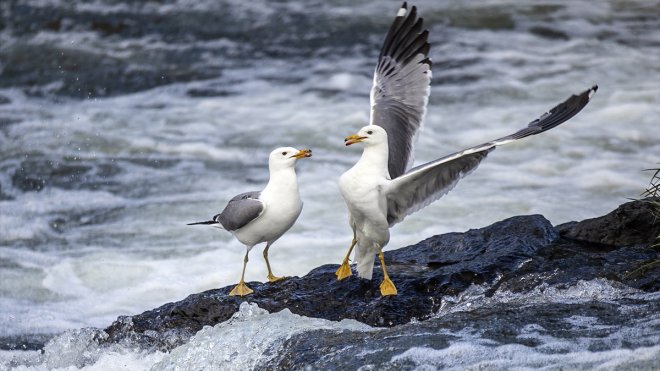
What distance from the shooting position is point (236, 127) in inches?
492

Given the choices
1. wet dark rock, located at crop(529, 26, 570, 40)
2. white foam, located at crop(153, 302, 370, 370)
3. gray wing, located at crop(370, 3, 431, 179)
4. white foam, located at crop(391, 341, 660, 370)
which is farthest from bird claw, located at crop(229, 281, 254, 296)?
wet dark rock, located at crop(529, 26, 570, 40)

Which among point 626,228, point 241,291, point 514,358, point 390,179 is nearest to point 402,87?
point 390,179

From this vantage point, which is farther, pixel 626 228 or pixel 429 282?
pixel 626 228

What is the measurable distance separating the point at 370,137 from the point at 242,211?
33.9 inches

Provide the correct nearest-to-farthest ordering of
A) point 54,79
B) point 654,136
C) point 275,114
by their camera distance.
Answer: point 654,136
point 275,114
point 54,79

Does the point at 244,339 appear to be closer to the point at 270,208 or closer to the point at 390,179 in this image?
the point at 270,208

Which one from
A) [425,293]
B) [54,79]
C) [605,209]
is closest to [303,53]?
[54,79]

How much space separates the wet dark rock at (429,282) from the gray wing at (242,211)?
402 millimetres

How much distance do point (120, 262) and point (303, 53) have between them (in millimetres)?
6881

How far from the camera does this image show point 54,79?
1435 cm

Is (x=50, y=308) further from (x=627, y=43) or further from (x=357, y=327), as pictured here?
(x=627, y=43)

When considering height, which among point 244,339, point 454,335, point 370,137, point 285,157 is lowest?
point 244,339

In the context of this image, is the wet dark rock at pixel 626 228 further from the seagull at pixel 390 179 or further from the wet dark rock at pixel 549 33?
the wet dark rock at pixel 549 33

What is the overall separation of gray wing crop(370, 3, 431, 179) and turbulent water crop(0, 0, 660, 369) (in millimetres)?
1648
